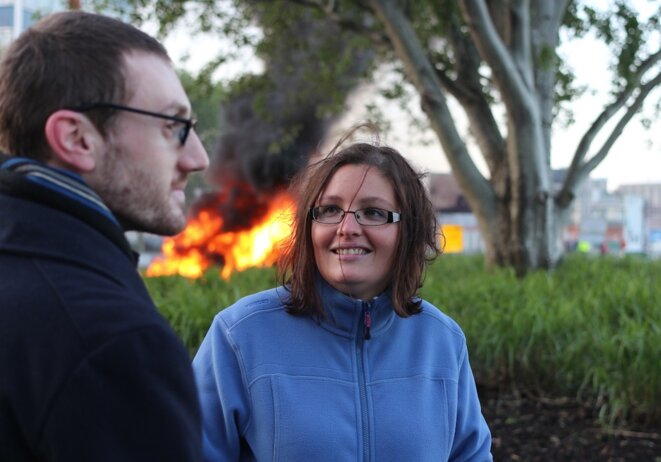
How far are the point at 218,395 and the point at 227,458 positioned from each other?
0.16 m

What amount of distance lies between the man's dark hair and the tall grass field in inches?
135

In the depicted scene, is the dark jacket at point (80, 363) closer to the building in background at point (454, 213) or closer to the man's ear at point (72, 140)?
the man's ear at point (72, 140)

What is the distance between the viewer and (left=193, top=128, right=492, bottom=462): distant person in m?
1.97

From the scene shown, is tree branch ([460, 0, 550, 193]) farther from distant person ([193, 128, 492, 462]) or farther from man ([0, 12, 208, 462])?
man ([0, 12, 208, 462])

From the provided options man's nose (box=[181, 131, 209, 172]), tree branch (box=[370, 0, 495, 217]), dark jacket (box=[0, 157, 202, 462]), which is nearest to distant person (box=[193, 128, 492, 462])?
man's nose (box=[181, 131, 209, 172])

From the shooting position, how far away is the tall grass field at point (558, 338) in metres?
4.96

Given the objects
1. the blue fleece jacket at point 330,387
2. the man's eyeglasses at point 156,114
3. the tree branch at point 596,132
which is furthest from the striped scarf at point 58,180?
the tree branch at point 596,132

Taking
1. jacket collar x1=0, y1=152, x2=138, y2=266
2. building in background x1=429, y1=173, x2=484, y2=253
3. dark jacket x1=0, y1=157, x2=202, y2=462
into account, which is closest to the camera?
dark jacket x1=0, y1=157, x2=202, y2=462

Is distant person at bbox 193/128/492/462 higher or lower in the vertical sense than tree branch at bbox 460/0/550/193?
lower

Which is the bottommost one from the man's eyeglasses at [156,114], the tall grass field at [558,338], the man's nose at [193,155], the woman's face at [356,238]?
the tall grass field at [558,338]

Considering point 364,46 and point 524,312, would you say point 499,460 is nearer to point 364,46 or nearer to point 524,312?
point 524,312

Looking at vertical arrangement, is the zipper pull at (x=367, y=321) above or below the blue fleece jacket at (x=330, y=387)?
above

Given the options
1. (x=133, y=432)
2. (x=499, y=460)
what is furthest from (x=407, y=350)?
(x=499, y=460)

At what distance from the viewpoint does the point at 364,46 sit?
45.2 ft
